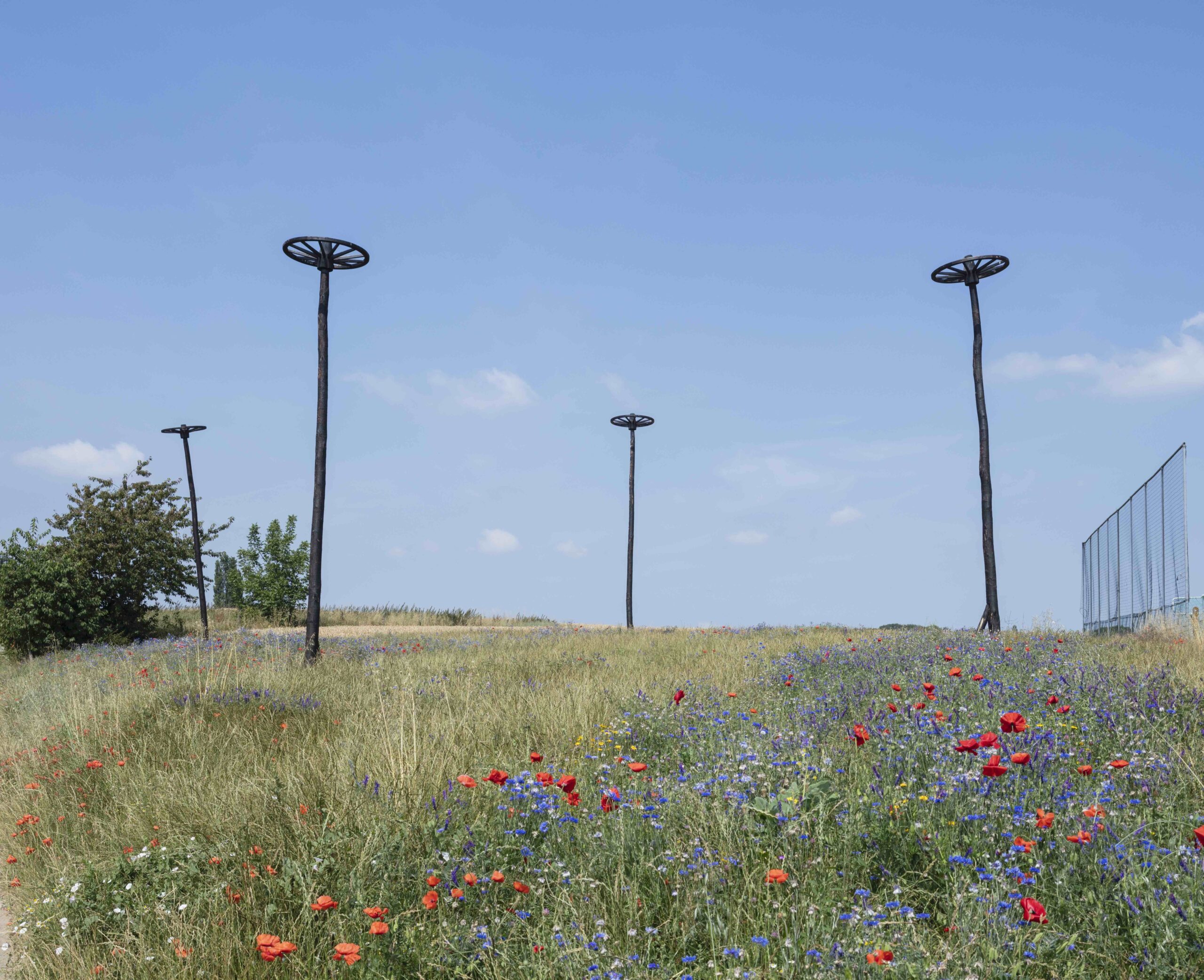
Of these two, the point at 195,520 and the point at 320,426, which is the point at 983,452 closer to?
the point at 320,426

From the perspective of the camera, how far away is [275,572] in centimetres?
3831

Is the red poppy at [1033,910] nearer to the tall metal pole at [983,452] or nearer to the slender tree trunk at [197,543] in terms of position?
the tall metal pole at [983,452]

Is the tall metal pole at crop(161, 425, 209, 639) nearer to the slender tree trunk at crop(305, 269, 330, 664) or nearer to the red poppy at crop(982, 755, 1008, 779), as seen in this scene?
the slender tree trunk at crop(305, 269, 330, 664)

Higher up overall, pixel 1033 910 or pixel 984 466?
pixel 984 466

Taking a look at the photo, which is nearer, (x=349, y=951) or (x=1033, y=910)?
(x=1033, y=910)

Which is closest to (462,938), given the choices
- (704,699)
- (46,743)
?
(704,699)

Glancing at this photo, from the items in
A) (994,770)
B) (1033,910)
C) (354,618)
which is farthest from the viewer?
(354,618)

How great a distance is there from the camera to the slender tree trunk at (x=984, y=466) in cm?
1919

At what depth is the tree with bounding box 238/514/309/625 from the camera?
3797cm

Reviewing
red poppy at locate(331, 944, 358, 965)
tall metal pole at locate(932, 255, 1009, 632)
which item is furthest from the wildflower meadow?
tall metal pole at locate(932, 255, 1009, 632)

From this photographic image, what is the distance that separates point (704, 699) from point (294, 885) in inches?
158

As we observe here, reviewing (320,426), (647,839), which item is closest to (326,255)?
(320,426)

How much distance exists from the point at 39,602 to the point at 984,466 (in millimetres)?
27846

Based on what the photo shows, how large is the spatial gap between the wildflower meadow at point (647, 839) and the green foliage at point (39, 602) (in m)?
21.4
